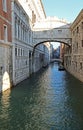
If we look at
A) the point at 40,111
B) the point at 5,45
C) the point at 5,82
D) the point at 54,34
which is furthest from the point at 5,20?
the point at 54,34

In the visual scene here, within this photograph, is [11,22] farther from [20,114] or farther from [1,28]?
[20,114]

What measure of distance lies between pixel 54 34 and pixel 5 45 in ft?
58.4

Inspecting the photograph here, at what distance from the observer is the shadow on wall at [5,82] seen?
58.4ft

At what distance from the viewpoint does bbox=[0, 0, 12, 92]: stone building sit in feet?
58.8

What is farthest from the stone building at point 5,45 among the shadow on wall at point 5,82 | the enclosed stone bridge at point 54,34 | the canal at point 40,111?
the enclosed stone bridge at point 54,34

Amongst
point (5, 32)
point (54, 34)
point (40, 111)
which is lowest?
point (40, 111)

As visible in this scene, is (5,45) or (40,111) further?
(5,45)

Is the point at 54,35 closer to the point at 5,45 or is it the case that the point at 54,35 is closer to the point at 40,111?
the point at 5,45

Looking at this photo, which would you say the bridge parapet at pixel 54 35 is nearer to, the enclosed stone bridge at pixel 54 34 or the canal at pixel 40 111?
the enclosed stone bridge at pixel 54 34

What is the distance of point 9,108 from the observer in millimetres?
13000

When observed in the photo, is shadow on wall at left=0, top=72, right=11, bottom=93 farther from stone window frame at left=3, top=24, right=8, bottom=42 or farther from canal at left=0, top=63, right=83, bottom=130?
stone window frame at left=3, top=24, right=8, bottom=42

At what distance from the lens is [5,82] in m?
18.6

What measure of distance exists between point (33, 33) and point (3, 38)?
1804 cm

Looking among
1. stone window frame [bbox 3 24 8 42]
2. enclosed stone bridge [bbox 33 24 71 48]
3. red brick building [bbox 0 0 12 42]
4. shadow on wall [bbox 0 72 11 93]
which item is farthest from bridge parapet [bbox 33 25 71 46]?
shadow on wall [bbox 0 72 11 93]
